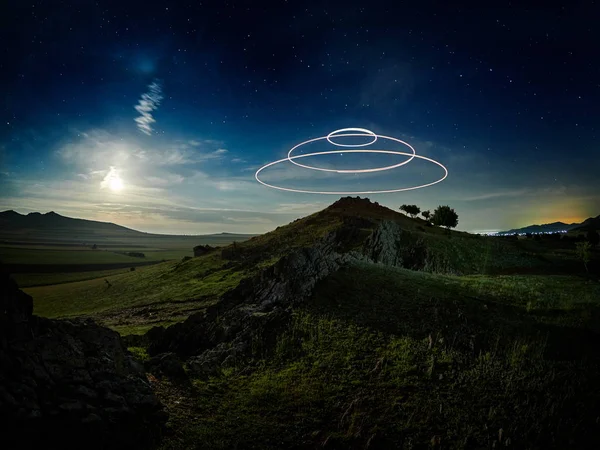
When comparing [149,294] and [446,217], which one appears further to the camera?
[446,217]

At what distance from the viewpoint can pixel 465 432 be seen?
10578 millimetres

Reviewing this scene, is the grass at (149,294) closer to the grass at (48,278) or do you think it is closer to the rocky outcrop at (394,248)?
the grass at (48,278)

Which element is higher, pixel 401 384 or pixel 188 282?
pixel 401 384

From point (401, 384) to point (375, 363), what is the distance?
73.0 inches

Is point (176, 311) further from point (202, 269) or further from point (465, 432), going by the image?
point (465, 432)

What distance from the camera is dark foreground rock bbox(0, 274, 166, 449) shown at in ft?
30.7

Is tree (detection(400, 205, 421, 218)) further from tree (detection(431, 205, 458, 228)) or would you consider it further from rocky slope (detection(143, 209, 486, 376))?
rocky slope (detection(143, 209, 486, 376))

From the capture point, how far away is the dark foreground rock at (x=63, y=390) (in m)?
9.37

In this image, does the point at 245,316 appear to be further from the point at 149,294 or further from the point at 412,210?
the point at 412,210

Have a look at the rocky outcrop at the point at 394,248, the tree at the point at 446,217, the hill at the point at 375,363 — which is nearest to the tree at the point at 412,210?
the tree at the point at 446,217

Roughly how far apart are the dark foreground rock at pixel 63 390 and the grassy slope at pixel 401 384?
65.3 inches

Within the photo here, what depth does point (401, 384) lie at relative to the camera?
1333cm

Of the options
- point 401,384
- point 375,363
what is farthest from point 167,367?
point 401,384

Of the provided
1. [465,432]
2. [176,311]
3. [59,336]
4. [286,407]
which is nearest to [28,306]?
[59,336]
